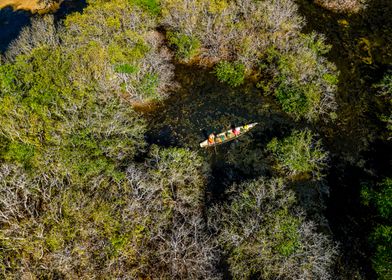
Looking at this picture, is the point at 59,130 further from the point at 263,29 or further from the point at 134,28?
the point at 263,29

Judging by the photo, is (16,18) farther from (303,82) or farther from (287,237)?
(287,237)

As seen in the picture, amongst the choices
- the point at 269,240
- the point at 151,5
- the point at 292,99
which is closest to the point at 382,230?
the point at 269,240

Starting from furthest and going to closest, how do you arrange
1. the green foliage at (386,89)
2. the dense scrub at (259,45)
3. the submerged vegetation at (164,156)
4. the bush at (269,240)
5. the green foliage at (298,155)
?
the dense scrub at (259,45) < the green foliage at (386,89) < the green foliage at (298,155) < the bush at (269,240) < the submerged vegetation at (164,156)

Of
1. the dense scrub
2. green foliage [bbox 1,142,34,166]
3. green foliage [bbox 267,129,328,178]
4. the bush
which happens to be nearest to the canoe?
green foliage [bbox 267,129,328,178]

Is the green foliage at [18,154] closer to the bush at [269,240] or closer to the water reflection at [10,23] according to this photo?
the bush at [269,240]

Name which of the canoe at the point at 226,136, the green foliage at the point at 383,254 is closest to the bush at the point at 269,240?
the green foliage at the point at 383,254
